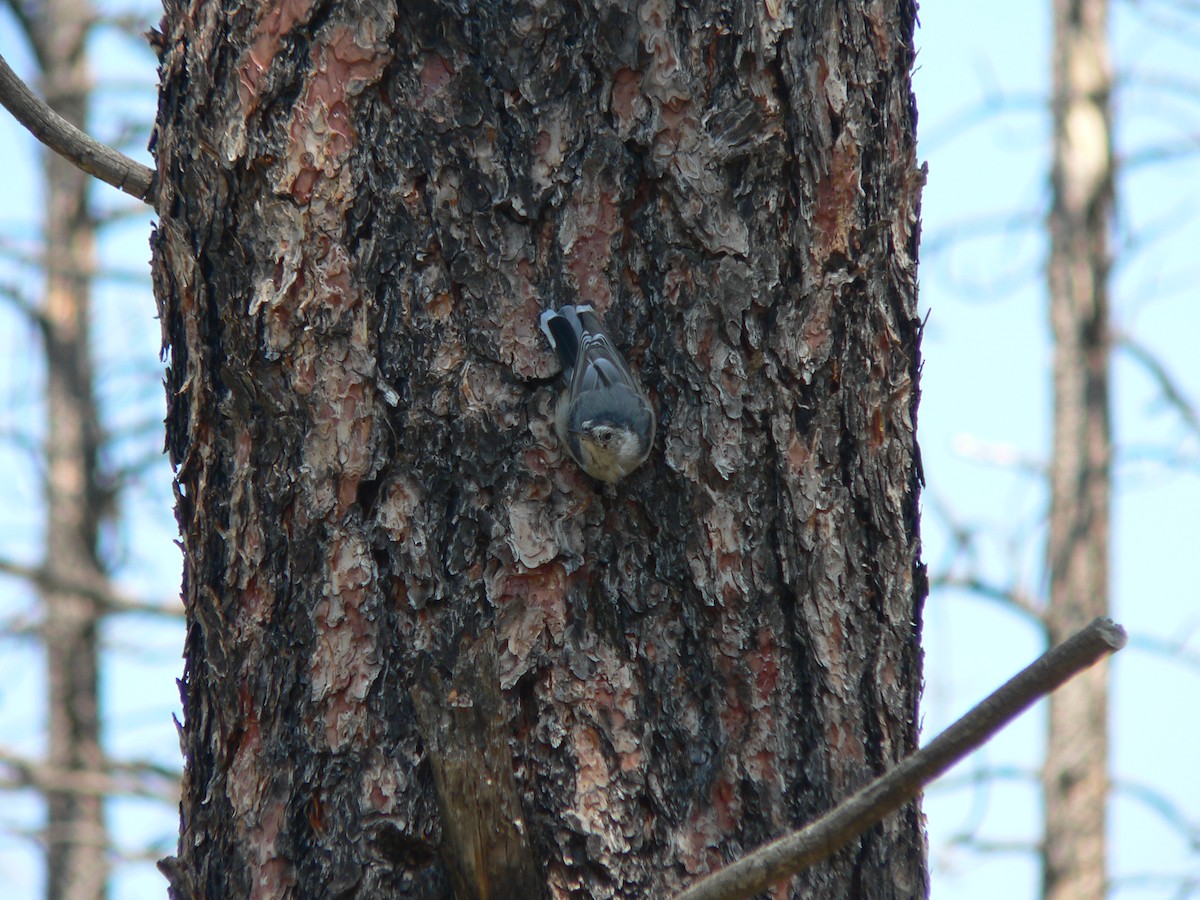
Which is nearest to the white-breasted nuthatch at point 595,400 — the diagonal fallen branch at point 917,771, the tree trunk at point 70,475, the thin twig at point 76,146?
the diagonal fallen branch at point 917,771

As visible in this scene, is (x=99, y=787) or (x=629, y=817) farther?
(x=99, y=787)

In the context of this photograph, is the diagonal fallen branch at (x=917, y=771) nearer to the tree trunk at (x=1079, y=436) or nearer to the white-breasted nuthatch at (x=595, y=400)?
the white-breasted nuthatch at (x=595, y=400)

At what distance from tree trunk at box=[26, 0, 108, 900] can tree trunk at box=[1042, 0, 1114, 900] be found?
5.91m

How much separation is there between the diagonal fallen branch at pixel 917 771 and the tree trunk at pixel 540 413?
352 mm

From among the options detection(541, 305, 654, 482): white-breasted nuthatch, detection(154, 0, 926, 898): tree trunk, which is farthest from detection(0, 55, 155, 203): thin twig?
detection(541, 305, 654, 482): white-breasted nuthatch

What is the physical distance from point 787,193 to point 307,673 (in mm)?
967

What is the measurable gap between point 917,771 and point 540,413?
0.78 m

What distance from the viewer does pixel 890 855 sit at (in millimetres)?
1782

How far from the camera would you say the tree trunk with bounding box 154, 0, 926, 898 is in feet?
5.61

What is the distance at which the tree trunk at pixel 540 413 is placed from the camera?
1709 millimetres

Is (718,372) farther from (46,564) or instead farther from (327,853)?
(46,564)

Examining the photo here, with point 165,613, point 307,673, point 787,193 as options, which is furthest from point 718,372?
point 165,613

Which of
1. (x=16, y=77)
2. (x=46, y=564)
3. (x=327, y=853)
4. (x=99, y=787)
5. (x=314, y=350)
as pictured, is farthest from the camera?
(x=46, y=564)

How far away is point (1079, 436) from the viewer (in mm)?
7336
